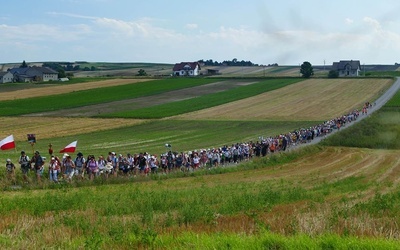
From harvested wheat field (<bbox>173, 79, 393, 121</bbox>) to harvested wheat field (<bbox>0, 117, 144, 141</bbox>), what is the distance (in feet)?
36.1

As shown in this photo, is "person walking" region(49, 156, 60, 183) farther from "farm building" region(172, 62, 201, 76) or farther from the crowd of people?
"farm building" region(172, 62, 201, 76)

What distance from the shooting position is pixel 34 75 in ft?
536

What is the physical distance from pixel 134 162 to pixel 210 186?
682 centimetres

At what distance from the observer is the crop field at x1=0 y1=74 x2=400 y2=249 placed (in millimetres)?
13609

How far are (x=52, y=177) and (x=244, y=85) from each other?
325 feet

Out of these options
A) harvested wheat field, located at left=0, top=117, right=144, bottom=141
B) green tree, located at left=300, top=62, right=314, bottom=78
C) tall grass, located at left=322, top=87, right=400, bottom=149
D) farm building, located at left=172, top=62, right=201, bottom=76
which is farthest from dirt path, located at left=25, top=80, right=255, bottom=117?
farm building, located at left=172, top=62, right=201, bottom=76

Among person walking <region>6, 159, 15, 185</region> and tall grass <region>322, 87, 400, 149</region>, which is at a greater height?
person walking <region>6, 159, 15, 185</region>

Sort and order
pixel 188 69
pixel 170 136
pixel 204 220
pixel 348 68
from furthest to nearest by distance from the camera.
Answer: pixel 188 69
pixel 348 68
pixel 170 136
pixel 204 220

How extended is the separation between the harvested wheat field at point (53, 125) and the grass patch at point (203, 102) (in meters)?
6.41

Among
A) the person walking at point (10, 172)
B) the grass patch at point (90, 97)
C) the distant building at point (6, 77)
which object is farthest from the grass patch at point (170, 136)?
the distant building at point (6, 77)

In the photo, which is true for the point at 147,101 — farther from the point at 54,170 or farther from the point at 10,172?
the point at 10,172

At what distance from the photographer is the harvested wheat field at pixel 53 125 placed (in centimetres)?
5888

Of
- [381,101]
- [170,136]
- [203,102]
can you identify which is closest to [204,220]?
[170,136]

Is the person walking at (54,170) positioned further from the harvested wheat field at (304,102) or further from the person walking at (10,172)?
the harvested wheat field at (304,102)
